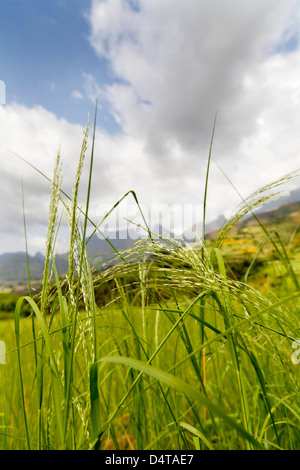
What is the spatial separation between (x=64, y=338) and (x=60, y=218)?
1.37 feet

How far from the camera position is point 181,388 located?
41cm

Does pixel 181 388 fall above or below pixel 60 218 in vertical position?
below

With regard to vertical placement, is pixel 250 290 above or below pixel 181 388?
above

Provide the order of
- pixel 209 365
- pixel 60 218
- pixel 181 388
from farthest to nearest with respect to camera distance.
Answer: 1. pixel 209 365
2. pixel 60 218
3. pixel 181 388

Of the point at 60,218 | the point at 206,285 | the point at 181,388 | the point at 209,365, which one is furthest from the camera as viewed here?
the point at 209,365

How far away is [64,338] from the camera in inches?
25.3

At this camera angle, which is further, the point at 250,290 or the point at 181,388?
the point at 250,290
